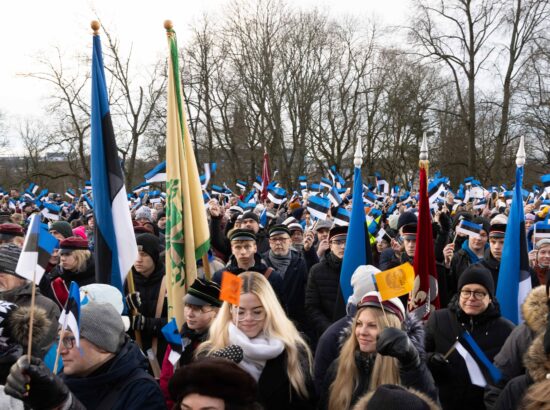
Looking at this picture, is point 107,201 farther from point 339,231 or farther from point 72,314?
point 339,231

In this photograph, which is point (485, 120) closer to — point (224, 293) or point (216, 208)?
point (216, 208)

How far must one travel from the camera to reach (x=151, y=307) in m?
4.66

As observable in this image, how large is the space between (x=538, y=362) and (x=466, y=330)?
1512 mm

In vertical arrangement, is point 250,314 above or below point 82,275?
above

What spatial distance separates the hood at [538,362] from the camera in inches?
101

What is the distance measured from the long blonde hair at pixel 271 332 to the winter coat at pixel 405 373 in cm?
15

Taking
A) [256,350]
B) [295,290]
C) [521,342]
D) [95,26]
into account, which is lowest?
[295,290]

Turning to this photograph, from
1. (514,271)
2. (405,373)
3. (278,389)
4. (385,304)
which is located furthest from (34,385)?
(514,271)

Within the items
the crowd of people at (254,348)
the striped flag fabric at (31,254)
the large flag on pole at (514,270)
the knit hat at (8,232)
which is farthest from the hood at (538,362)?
the knit hat at (8,232)

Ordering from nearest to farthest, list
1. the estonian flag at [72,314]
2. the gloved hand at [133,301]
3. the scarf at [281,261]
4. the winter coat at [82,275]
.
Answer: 1. the estonian flag at [72,314]
2. the gloved hand at [133,301]
3. the winter coat at [82,275]
4. the scarf at [281,261]

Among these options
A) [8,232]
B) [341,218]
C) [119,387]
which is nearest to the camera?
[119,387]

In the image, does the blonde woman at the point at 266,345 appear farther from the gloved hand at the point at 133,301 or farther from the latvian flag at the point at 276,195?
the latvian flag at the point at 276,195

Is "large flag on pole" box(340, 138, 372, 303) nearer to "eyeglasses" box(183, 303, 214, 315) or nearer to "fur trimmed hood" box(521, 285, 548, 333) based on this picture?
"eyeglasses" box(183, 303, 214, 315)

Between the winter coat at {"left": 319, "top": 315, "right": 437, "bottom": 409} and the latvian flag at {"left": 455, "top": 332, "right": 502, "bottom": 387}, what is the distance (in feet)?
1.03
